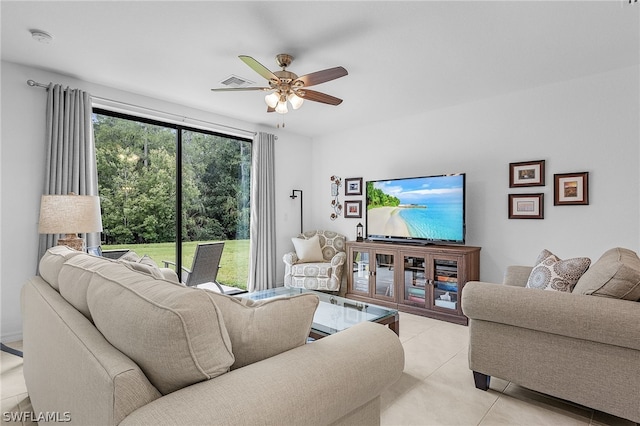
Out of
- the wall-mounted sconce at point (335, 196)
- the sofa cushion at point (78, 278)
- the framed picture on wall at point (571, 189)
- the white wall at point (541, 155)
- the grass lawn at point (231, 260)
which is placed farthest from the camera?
the wall-mounted sconce at point (335, 196)

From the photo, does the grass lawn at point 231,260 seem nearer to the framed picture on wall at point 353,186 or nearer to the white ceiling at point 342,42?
the framed picture on wall at point 353,186

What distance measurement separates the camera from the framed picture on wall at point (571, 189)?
3.31 metres

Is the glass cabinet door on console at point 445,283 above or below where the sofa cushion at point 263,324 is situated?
below

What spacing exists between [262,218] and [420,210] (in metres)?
2.23

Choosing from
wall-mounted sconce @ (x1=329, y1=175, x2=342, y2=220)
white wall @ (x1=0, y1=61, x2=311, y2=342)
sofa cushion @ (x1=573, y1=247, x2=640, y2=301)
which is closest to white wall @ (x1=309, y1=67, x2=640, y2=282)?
wall-mounted sconce @ (x1=329, y1=175, x2=342, y2=220)

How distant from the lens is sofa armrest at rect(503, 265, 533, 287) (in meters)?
2.68

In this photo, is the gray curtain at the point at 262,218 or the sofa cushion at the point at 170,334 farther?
the gray curtain at the point at 262,218

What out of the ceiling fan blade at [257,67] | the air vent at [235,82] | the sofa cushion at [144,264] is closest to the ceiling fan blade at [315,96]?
the ceiling fan blade at [257,67]

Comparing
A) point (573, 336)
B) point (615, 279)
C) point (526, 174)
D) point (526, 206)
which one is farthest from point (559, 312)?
point (526, 174)

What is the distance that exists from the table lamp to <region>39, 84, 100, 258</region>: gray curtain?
0.67m

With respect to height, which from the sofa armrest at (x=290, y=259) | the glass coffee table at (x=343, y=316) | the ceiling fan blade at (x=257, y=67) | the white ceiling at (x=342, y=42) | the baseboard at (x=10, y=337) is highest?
the white ceiling at (x=342, y=42)

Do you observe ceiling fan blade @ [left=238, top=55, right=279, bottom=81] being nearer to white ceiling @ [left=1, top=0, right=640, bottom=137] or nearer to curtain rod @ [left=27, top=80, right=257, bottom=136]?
white ceiling @ [left=1, top=0, right=640, bottom=137]

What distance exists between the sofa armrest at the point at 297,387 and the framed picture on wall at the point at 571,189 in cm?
311

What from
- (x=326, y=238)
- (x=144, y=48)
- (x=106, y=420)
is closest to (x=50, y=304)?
(x=106, y=420)
